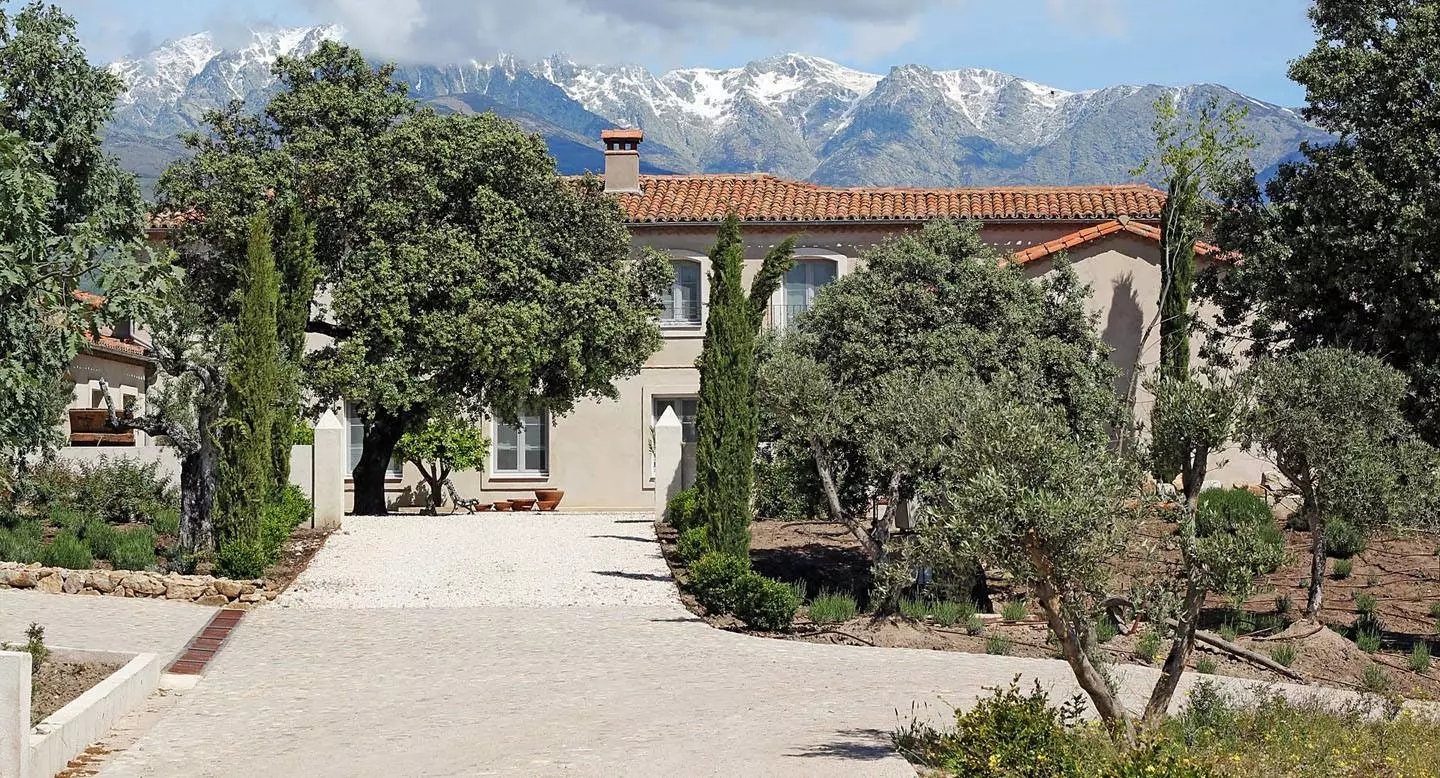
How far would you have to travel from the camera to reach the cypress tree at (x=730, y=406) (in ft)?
60.5

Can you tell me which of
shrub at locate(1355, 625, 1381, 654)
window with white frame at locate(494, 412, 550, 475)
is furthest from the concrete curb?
window with white frame at locate(494, 412, 550, 475)

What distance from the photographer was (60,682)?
1170cm

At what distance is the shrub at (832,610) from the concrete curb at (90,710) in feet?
22.0

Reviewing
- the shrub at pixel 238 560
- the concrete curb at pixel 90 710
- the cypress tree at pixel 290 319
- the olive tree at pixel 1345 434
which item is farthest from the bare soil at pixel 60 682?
the olive tree at pixel 1345 434

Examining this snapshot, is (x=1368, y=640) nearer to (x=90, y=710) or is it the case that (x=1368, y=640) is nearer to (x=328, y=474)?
(x=90, y=710)

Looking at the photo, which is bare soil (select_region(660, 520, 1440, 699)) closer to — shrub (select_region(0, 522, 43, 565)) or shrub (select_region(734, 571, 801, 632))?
shrub (select_region(734, 571, 801, 632))

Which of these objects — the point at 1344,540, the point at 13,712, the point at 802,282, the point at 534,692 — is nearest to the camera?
the point at 13,712

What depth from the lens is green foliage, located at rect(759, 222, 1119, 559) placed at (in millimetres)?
17203

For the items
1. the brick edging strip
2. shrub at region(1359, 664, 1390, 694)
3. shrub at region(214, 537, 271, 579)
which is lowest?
shrub at region(1359, 664, 1390, 694)

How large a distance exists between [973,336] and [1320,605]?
196 inches

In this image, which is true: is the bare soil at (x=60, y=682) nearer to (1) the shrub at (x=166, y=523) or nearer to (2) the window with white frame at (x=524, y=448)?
(1) the shrub at (x=166, y=523)

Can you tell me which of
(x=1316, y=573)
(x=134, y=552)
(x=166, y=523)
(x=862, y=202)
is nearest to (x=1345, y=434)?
(x=1316, y=573)

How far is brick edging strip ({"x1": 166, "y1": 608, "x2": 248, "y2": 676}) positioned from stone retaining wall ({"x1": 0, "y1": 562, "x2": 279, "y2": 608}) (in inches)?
21.1

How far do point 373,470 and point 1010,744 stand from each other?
19.9 meters
